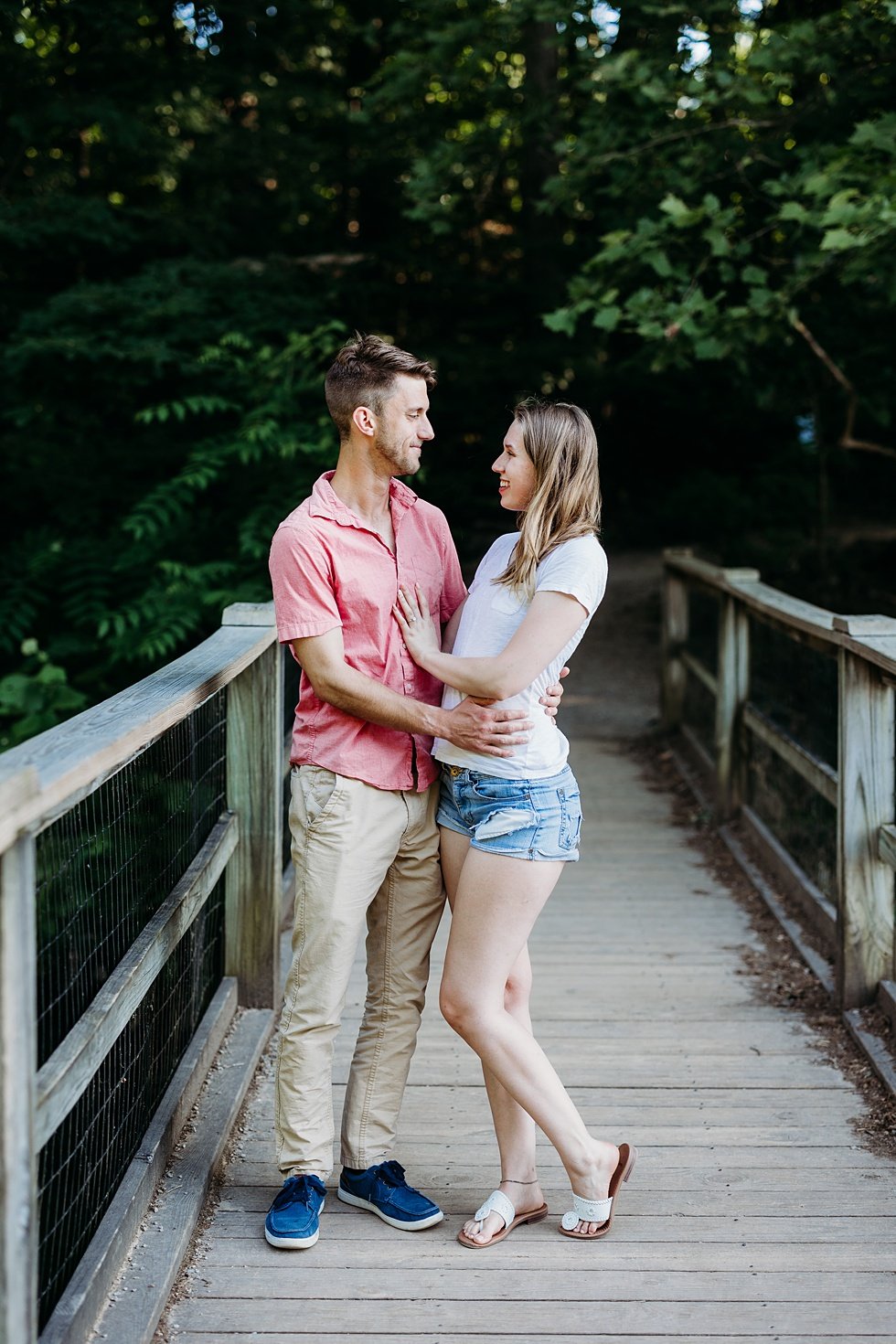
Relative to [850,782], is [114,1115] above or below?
below

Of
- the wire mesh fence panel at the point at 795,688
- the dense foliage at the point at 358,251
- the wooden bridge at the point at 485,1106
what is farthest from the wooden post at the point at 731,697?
the dense foliage at the point at 358,251

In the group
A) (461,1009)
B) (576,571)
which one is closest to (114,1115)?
(461,1009)

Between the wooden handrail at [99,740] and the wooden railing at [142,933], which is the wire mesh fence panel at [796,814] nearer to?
the wooden railing at [142,933]

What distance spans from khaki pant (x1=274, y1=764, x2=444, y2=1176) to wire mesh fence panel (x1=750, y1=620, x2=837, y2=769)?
2.03 metres

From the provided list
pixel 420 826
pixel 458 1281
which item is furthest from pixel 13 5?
pixel 458 1281

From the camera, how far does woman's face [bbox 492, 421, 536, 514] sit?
2.63m

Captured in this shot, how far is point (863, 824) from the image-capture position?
12.7ft

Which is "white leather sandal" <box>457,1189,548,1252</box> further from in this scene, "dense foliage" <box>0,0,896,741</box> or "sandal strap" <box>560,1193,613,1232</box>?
"dense foliage" <box>0,0,896,741</box>

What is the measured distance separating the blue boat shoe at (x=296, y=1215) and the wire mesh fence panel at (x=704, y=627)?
15.6 ft

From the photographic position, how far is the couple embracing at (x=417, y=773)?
103 inches

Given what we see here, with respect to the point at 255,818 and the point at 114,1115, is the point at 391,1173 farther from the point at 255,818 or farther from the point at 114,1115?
the point at 255,818

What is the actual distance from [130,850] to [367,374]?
1223 millimetres

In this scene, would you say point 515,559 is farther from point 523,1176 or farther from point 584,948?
point 584,948

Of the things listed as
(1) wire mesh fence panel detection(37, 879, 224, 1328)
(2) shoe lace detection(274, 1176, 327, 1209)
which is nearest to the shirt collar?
(1) wire mesh fence panel detection(37, 879, 224, 1328)
